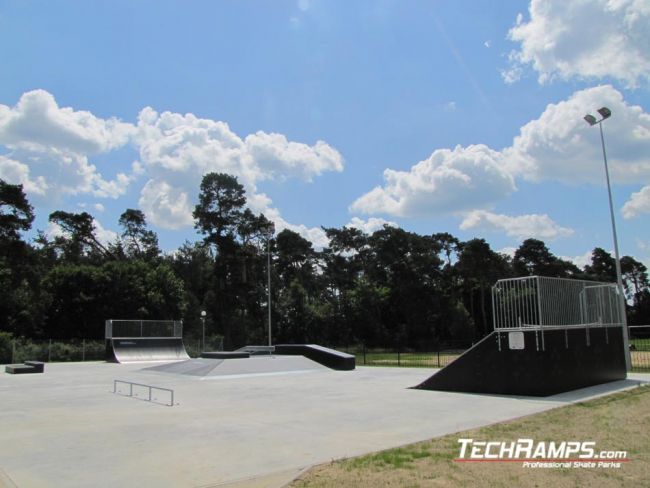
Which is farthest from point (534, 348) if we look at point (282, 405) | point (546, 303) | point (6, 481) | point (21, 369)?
point (21, 369)

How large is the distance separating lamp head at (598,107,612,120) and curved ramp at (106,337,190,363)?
2944cm

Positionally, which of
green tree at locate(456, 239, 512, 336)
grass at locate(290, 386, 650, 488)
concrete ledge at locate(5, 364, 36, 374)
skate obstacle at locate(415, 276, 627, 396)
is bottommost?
concrete ledge at locate(5, 364, 36, 374)

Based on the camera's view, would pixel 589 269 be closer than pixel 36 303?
No

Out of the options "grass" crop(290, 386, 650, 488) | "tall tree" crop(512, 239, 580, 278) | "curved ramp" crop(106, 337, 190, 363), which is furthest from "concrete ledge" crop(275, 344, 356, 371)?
"tall tree" crop(512, 239, 580, 278)

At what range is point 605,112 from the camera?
21656 mm

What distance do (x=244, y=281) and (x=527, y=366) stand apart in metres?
50.9

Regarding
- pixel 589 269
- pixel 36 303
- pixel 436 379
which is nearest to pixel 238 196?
pixel 36 303

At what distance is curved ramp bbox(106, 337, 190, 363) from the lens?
36125mm

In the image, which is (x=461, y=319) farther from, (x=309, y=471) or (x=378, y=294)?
(x=309, y=471)

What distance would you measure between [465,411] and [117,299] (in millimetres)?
43836

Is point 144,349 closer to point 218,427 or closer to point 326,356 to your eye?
point 326,356

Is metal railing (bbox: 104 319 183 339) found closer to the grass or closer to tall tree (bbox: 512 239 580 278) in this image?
the grass

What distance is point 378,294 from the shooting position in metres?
61.2

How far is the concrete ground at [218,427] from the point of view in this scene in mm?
6699
